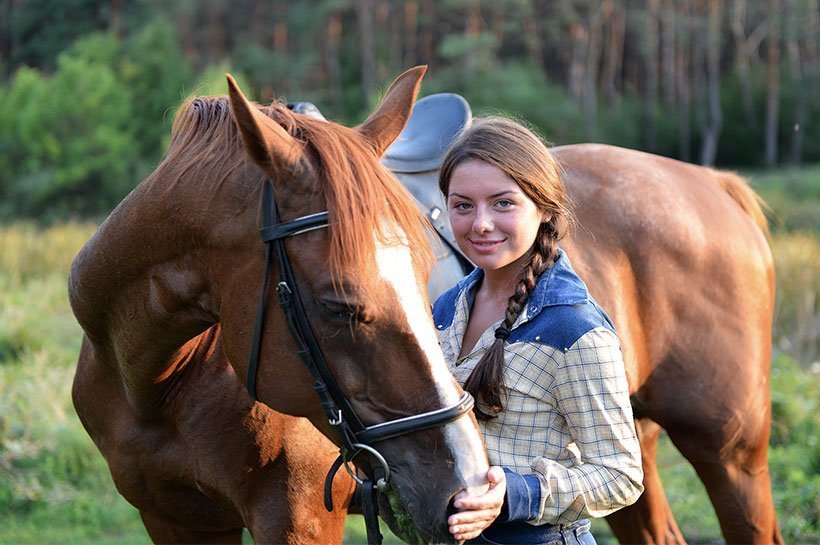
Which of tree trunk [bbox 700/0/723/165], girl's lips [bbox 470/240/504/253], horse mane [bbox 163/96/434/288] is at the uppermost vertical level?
horse mane [bbox 163/96/434/288]

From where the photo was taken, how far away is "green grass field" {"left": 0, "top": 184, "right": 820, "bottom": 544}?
5.05m

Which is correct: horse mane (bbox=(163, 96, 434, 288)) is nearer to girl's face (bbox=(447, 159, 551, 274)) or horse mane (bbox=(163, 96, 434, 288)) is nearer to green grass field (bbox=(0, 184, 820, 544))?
girl's face (bbox=(447, 159, 551, 274))

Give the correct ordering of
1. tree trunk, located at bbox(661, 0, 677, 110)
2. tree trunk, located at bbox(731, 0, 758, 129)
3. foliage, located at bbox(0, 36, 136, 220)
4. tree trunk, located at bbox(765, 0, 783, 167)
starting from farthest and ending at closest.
A: tree trunk, located at bbox(661, 0, 677, 110)
tree trunk, located at bbox(731, 0, 758, 129)
tree trunk, located at bbox(765, 0, 783, 167)
foliage, located at bbox(0, 36, 136, 220)

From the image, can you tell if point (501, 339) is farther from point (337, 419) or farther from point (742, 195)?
point (742, 195)

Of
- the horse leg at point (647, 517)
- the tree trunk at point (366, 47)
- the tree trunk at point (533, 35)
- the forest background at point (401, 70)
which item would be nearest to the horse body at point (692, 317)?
the horse leg at point (647, 517)

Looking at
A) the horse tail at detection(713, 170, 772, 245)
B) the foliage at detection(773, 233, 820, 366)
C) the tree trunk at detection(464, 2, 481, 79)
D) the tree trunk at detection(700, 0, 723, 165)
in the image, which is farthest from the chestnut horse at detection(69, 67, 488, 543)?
the tree trunk at detection(700, 0, 723, 165)

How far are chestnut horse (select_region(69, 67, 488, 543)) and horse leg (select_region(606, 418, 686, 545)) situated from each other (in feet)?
5.27

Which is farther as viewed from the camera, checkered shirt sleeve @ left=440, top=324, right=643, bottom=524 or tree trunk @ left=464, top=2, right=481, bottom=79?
tree trunk @ left=464, top=2, right=481, bottom=79

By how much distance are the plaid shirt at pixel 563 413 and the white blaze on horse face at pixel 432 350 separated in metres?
0.11

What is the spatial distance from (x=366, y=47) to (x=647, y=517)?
1082 inches

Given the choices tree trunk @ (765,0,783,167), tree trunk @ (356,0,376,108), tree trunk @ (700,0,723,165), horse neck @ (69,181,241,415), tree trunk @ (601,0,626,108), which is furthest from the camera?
tree trunk @ (601,0,626,108)

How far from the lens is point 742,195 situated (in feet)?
12.4

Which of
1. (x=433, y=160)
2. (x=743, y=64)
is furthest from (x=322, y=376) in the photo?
(x=743, y=64)

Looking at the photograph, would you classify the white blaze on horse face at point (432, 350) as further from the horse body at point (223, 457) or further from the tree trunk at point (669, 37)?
the tree trunk at point (669, 37)
